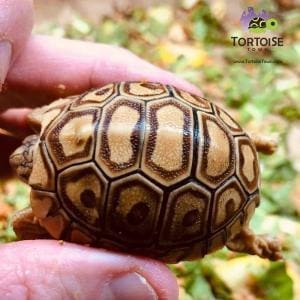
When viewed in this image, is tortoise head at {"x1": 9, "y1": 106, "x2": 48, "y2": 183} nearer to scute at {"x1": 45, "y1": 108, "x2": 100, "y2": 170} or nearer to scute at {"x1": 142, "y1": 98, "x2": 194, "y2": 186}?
scute at {"x1": 45, "y1": 108, "x2": 100, "y2": 170}

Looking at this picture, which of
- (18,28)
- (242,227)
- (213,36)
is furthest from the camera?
(213,36)

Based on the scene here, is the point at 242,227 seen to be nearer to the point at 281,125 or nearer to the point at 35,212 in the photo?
the point at 35,212

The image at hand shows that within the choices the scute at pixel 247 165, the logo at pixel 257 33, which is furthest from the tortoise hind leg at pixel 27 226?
the logo at pixel 257 33

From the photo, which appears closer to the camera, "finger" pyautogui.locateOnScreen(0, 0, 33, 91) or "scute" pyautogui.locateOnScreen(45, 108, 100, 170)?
"scute" pyautogui.locateOnScreen(45, 108, 100, 170)

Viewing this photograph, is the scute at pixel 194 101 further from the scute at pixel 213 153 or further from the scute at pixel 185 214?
the scute at pixel 185 214

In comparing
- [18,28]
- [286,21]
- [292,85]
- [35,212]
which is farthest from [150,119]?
[286,21]

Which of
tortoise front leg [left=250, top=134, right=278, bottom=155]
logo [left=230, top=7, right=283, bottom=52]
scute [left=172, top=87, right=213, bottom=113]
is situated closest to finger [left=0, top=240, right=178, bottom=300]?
scute [left=172, top=87, right=213, bottom=113]
